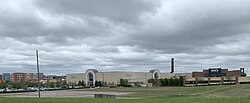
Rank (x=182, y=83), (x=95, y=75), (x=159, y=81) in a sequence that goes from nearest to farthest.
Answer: (x=182, y=83)
(x=159, y=81)
(x=95, y=75)

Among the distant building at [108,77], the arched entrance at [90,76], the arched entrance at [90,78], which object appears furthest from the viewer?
the arched entrance at [90,78]

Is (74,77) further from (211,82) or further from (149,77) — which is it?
(211,82)

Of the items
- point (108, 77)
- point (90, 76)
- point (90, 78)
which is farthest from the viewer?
point (90, 76)

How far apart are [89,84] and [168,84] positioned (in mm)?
48714

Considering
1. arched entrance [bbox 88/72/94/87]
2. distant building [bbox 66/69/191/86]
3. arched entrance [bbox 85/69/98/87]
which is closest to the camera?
distant building [bbox 66/69/191/86]

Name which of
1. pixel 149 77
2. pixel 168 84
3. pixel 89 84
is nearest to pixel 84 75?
pixel 89 84

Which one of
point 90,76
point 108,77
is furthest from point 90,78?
point 108,77

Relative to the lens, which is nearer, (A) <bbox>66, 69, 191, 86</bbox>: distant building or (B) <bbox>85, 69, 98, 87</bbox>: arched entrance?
(A) <bbox>66, 69, 191, 86</bbox>: distant building

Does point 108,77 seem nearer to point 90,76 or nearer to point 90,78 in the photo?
point 90,78

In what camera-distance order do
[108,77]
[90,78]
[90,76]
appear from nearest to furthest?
[108,77], [90,78], [90,76]

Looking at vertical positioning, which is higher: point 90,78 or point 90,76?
point 90,76

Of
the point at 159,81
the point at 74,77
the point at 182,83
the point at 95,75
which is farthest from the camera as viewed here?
the point at 74,77

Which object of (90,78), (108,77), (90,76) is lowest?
(90,78)

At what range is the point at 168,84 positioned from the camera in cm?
15625
